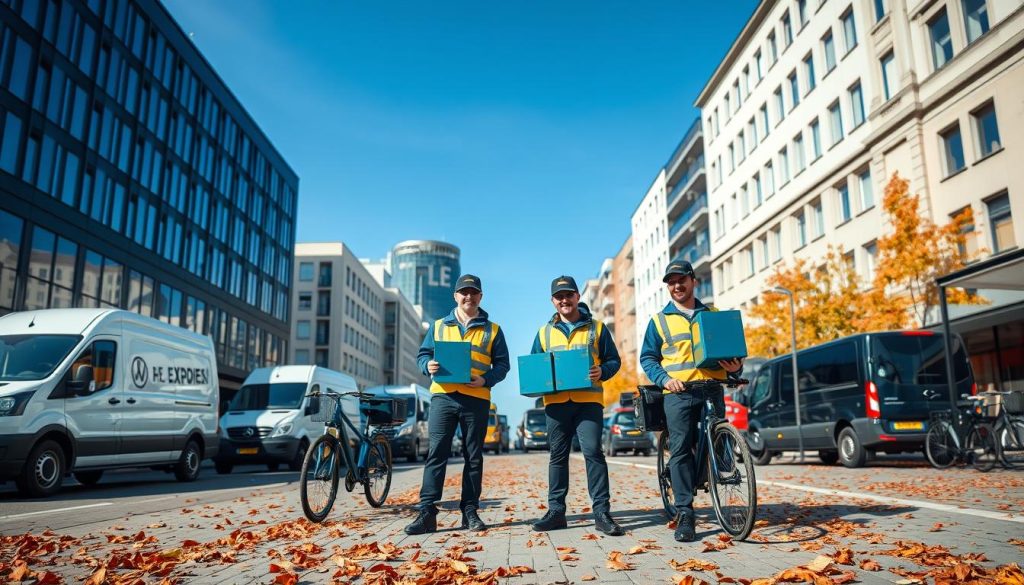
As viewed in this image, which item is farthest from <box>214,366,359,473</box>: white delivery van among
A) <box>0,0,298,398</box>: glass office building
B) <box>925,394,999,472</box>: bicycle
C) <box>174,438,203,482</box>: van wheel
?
<box>925,394,999,472</box>: bicycle

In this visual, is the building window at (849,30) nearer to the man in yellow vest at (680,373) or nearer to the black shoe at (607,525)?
the man in yellow vest at (680,373)

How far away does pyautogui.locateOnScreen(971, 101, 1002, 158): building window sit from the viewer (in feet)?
74.4

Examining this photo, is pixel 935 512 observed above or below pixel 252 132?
below

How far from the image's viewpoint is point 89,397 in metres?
10.9

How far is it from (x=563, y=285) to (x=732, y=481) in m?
1.92

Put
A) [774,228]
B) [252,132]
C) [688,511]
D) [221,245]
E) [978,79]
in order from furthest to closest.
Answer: [252,132], [221,245], [774,228], [978,79], [688,511]

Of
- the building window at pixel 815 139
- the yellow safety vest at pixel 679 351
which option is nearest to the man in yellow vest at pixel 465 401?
the yellow safety vest at pixel 679 351

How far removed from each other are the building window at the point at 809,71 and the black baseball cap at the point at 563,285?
32.1 metres

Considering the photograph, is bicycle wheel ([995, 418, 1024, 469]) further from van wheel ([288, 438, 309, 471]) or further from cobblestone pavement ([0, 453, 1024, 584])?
van wheel ([288, 438, 309, 471])

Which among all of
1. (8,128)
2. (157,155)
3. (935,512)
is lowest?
(935,512)

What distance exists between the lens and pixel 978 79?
74.9 ft

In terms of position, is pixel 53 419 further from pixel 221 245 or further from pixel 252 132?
pixel 252 132

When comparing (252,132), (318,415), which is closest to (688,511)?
(318,415)

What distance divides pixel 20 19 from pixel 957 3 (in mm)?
29732
